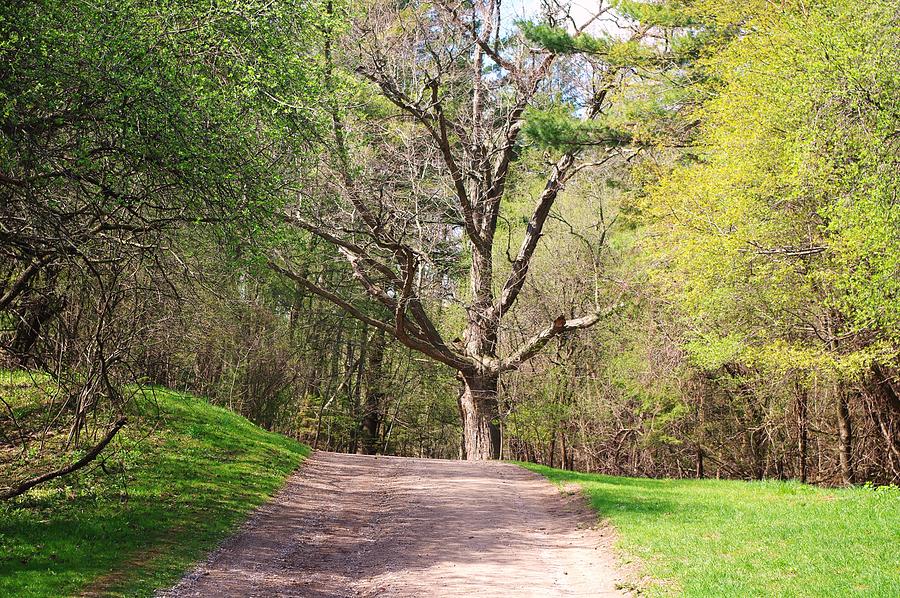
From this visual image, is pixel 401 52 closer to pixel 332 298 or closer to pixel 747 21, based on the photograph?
pixel 332 298

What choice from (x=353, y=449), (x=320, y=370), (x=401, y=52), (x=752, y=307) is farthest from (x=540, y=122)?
(x=353, y=449)

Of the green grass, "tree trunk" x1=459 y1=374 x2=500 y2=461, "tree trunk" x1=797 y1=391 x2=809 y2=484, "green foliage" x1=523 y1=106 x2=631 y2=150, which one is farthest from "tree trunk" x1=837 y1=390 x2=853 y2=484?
the green grass

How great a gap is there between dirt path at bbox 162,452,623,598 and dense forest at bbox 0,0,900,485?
110 inches

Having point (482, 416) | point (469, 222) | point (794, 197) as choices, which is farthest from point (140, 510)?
point (482, 416)

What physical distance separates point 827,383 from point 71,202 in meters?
17.6

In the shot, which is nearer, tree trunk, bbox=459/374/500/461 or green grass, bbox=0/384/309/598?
green grass, bbox=0/384/309/598

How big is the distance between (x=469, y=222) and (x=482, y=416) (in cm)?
605

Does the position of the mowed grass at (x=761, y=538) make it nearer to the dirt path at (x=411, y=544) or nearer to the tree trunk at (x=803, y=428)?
the dirt path at (x=411, y=544)

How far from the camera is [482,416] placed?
77.7 feet

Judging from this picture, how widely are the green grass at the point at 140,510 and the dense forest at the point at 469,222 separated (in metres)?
1.04

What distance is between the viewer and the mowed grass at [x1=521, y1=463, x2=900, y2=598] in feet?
24.8

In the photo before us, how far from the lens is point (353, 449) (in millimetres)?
35344

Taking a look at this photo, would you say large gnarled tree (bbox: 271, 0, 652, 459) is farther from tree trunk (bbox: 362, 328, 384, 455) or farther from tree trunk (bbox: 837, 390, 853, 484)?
tree trunk (bbox: 362, 328, 384, 455)

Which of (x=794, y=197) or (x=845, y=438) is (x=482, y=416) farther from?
(x=794, y=197)
